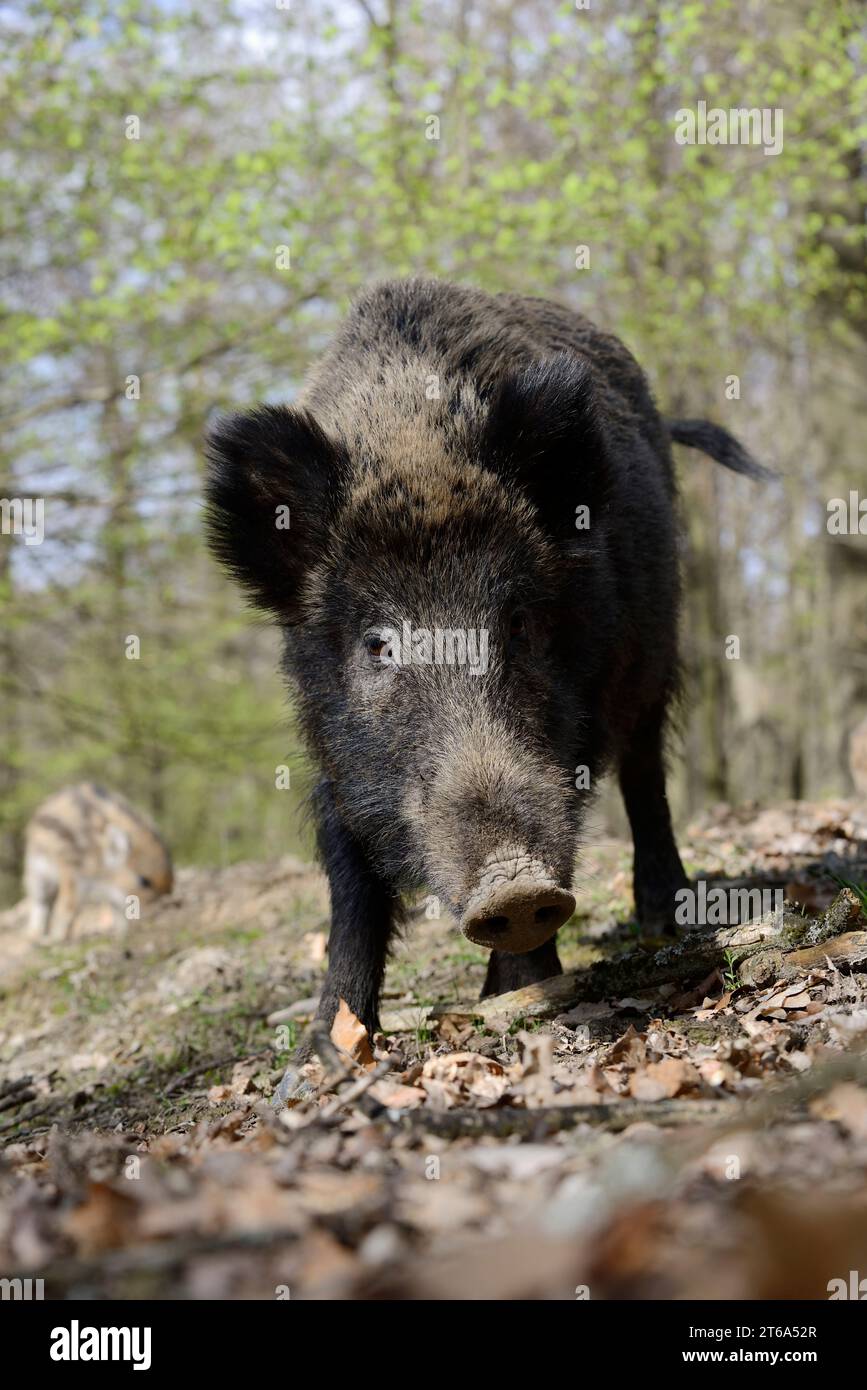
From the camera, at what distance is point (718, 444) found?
7.09 metres

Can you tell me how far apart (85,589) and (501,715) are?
9039 mm

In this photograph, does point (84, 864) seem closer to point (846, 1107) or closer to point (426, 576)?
point (426, 576)

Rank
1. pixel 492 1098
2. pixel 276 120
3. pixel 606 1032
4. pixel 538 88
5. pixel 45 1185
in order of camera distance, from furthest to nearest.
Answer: pixel 538 88
pixel 276 120
pixel 606 1032
pixel 492 1098
pixel 45 1185

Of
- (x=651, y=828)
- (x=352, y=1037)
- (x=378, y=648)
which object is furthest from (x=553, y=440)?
(x=651, y=828)

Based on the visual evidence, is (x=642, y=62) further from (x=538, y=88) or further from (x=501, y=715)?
(x=501, y=715)

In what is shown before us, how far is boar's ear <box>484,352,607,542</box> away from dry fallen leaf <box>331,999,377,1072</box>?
1.99 m

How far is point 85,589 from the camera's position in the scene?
480 inches

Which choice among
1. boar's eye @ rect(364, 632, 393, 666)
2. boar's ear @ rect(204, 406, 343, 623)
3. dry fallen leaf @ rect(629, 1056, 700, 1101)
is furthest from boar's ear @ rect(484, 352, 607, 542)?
dry fallen leaf @ rect(629, 1056, 700, 1101)

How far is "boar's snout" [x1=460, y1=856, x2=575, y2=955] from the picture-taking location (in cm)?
334

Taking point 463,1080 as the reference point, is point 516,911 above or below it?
above

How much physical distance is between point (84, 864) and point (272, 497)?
5.16 m

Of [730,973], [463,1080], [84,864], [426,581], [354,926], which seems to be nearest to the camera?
[463,1080]

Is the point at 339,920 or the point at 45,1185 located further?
the point at 339,920

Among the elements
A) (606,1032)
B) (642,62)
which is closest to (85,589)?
(642,62)
